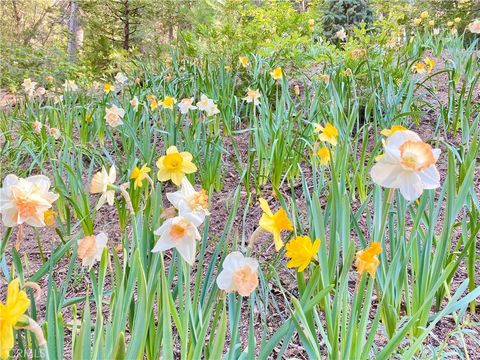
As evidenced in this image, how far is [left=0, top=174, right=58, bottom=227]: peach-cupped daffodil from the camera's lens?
2.30 ft

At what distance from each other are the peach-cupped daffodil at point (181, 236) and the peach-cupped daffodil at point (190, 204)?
0.04 feet

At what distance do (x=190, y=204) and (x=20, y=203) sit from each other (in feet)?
0.92

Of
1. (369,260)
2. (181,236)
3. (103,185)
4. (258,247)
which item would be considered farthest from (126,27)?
(369,260)

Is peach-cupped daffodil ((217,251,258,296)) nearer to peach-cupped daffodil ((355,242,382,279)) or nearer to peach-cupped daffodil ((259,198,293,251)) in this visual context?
peach-cupped daffodil ((259,198,293,251))

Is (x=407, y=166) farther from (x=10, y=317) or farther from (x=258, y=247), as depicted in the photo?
(x=258, y=247)

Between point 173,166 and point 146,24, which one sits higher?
point 146,24

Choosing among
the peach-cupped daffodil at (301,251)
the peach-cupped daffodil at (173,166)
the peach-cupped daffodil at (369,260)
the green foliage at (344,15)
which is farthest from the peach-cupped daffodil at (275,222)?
the green foliage at (344,15)

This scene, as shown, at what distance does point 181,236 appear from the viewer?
680 millimetres

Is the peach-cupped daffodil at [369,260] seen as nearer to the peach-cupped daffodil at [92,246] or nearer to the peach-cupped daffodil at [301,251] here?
the peach-cupped daffodil at [301,251]

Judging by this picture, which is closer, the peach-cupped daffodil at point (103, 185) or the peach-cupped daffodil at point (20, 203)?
the peach-cupped daffodil at point (20, 203)

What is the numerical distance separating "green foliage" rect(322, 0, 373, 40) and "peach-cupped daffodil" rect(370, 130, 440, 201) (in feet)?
→ 18.8

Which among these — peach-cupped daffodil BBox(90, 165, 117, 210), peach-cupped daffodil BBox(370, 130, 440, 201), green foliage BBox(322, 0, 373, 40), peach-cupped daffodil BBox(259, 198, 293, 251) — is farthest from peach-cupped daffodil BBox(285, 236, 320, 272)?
green foliage BBox(322, 0, 373, 40)

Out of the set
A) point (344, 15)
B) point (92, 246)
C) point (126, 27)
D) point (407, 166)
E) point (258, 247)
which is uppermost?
point (344, 15)

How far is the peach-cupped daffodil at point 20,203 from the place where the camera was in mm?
702
